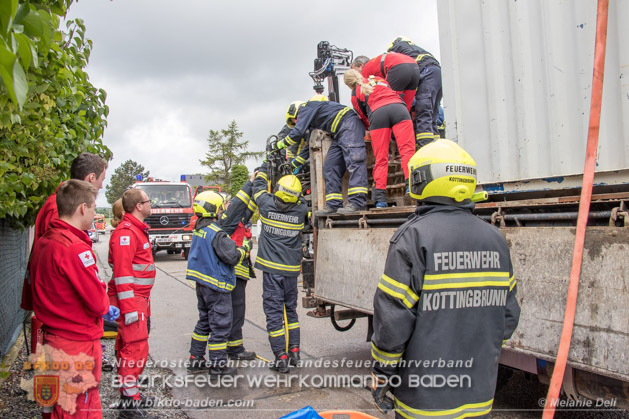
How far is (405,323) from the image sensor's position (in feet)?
6.17

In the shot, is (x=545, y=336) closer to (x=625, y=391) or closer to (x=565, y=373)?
(x=565, y=373)

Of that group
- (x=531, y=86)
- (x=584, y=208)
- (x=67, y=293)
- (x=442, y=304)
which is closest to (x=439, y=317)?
(x=442, y=304)

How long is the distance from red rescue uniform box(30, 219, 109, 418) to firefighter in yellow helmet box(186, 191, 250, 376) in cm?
185

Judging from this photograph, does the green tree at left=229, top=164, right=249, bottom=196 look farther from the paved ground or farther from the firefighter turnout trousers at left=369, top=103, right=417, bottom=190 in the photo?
the firefighter turnout trousers at left=369, top=103, right=417, bottom=190

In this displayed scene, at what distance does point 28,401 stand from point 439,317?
3.53 meters

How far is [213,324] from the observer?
451 centimetres

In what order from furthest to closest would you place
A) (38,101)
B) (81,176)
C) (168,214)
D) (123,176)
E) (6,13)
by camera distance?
(123,176)
(168,214)
(81,176)
(38,101)
(6,13)

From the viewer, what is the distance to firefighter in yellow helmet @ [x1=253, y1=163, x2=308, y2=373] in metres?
4.66

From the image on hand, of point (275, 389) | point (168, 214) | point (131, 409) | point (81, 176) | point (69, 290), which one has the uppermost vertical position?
point (168, 214)

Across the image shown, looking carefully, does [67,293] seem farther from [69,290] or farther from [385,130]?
[385,130]

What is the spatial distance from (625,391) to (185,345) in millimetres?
4653

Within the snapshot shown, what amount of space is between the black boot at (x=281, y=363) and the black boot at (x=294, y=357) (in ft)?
0.64

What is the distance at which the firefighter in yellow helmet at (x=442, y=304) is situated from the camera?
1894 mm

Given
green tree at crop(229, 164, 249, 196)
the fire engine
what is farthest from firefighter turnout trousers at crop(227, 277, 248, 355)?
green tree at crop(229, 164, 249, 196)
